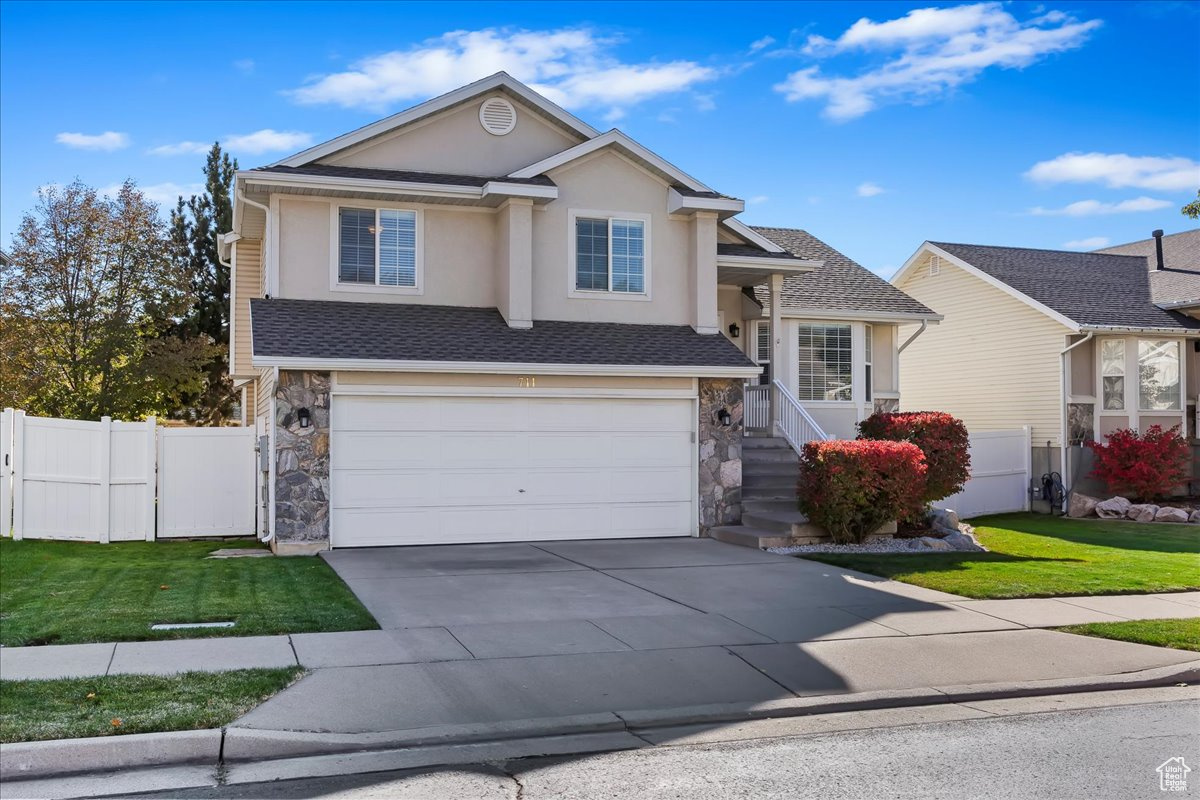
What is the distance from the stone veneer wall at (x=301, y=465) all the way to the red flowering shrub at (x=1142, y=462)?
16623 millimetres

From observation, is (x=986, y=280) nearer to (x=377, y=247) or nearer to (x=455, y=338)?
(x=455, y=338)

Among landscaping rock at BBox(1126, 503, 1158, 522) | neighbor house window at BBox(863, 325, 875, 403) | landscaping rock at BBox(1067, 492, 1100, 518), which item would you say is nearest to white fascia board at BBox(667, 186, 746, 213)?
neighbor house window at BBox(863, 325, 875, 403)

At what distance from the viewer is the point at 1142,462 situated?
2191cm

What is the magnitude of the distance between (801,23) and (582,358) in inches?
242

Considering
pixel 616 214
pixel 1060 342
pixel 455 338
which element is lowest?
pixel 455 338

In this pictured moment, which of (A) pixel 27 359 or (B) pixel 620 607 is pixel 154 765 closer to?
(B) pixel 620 607

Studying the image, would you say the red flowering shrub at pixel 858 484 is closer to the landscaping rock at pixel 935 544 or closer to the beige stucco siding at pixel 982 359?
the landscaping rock at pixel 935 544

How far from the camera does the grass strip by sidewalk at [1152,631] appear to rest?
30.7ft

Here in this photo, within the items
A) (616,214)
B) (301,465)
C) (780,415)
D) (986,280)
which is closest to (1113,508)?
(986,280)

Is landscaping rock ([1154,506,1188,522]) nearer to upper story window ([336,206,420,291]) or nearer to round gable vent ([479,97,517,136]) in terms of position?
round gable vent ([479,97,517,136])

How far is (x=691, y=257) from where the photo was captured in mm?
17859

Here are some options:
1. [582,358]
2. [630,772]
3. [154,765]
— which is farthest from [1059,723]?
[582,358]

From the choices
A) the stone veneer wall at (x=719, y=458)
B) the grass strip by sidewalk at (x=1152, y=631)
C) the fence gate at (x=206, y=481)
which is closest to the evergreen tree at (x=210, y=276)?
the fence gate at (x=206, y=481)

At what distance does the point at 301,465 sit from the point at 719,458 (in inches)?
256
